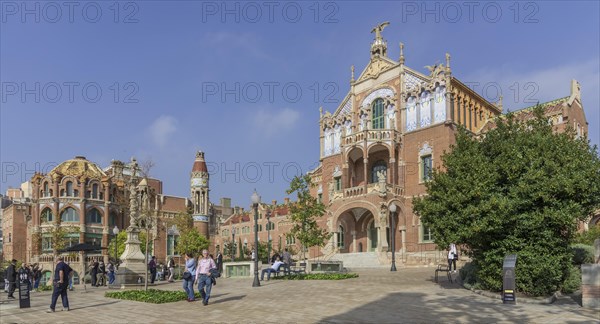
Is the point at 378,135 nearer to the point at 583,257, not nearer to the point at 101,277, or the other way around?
the point at 101,277

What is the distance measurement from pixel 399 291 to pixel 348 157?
24.4 metres

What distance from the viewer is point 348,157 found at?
Answer: 41625mm

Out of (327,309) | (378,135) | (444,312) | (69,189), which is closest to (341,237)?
(378,135)

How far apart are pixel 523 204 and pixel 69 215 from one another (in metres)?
59.8

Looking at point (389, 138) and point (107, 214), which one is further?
point (107, 214)

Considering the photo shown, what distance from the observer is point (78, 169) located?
68312 millimetres

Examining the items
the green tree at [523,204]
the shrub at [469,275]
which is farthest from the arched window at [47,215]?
the green tree at [523,204]

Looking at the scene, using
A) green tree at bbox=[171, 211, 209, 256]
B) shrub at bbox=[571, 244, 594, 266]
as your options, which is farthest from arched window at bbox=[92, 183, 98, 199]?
shrub at bbox=[571, 244, 594, 266]

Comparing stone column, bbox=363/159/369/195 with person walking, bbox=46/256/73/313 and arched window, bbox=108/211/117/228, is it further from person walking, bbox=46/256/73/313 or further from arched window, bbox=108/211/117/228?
arched window, bbox=108/211/117/228

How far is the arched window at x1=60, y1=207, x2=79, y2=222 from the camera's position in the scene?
64.3 metres

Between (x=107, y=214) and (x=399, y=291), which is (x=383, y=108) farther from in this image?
(x=107, y=214)

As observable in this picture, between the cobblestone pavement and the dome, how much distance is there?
171 ft

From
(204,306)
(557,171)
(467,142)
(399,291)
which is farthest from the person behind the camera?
(467,142)

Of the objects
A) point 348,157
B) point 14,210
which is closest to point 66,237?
point 14,210
